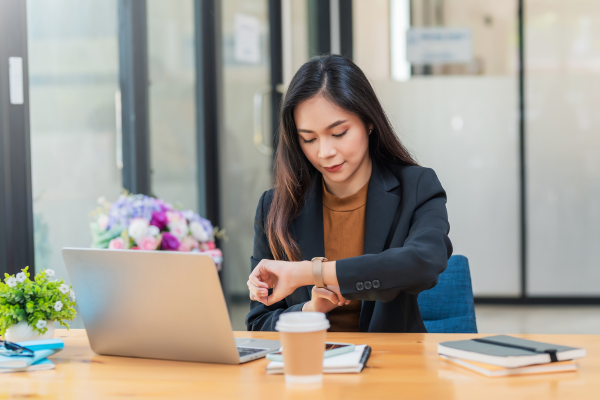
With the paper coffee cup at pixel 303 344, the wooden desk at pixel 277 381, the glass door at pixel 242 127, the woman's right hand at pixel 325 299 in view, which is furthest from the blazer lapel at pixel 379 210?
the glass door at pixel 242 127

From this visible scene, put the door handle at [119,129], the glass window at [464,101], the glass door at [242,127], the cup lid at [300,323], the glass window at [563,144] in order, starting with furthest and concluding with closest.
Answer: the glass window at [464,101], the glass window at [563,144], the glass door at [242,127], the door handle at [119,129], the cup lid at [300,323]

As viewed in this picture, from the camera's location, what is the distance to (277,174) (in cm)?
164

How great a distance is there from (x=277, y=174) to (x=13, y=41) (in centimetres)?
95

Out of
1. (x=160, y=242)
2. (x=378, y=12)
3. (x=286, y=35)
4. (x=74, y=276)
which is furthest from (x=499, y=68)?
(x=74, y=276)

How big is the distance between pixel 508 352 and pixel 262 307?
716mm

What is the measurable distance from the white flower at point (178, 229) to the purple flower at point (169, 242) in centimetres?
2

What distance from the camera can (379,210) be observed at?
1518 millimetres

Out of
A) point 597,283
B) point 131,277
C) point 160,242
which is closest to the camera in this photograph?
point 131,277

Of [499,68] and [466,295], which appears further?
[499,68]

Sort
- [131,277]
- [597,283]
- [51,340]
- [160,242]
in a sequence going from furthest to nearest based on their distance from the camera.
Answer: [597,283] → [160,242] → [51,340] → [131,277]

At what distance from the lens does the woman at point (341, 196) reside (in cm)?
143

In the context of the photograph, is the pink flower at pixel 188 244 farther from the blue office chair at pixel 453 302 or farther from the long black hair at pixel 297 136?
the blue office chair at pixel 453 302

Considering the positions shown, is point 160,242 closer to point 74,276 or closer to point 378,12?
point 74,276

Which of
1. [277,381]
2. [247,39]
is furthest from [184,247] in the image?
[247,39]
